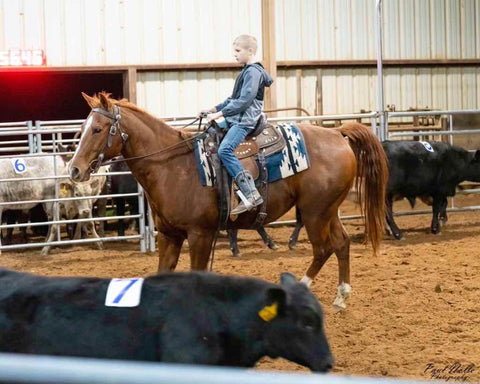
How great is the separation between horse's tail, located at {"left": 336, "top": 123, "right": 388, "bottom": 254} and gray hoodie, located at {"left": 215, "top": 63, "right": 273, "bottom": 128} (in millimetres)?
1188

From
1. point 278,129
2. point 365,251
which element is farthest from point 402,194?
point 278,129

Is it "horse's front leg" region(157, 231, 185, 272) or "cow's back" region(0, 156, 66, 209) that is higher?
"cow's back" region(0, 156, 66, 209)

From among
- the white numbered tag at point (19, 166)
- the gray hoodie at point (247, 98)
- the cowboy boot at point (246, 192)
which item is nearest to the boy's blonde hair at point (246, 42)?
the gray hoodie at point (247, 98)

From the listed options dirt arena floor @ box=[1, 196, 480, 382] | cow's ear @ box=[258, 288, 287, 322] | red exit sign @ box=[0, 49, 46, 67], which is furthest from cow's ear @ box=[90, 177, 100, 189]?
cow's ear @ box=[258, 288, 287, 322]

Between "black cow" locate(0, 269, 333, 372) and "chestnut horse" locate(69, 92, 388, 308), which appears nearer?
"black cow" locate(0, 269, 333, 372)

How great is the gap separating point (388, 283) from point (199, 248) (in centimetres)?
216

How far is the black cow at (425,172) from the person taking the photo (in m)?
10.8

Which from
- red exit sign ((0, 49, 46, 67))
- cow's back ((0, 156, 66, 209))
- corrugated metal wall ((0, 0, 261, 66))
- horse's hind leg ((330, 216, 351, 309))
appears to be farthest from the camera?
corrugated metal wall ((0, 0, 261, 66))

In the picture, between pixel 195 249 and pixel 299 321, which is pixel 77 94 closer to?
pixel 195 249

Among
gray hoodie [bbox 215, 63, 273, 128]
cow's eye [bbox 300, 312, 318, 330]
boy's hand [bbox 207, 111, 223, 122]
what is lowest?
cow's eye [bbox 300, 312, 318, 330]

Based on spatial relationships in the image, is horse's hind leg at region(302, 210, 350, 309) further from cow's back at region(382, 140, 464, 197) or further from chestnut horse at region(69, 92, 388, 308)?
cow's back at region(382, 140, 464, 197)

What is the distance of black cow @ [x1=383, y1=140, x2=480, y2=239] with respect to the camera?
1081 centimetres

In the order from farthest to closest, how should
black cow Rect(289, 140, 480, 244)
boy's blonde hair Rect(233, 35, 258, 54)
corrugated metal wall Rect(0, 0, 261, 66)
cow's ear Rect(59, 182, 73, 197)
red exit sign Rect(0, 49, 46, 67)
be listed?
corrugated metal wall Rect(0, 0, 261, 66)
red exit sign Rect(0, 49, 46, 67)
black cow Rect(289, 140, 480, 244)
cow's ear Rect(59, 182, 73, 197)
boy's blonde hair Rect(233, 35, 258, 54)

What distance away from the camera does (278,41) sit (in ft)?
50.1
